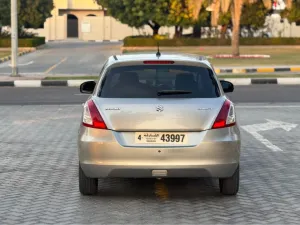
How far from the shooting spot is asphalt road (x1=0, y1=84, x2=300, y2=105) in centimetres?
2125

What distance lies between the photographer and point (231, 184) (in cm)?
891

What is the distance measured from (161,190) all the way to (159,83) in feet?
3.99

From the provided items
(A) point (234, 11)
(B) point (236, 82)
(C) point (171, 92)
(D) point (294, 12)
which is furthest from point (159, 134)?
(D) point (294, 12)

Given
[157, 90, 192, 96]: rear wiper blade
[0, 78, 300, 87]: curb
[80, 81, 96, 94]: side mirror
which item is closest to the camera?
[157, 90, 192, 96]: rear wiper blade

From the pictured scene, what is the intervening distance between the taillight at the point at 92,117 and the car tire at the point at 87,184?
568 mm

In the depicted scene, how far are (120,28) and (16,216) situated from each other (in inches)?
3362

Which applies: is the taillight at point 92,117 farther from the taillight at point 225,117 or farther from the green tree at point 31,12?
the green tree at point 31,12

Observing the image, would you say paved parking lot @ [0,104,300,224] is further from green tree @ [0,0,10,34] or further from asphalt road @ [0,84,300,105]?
green tree @ [0,0,10,34]

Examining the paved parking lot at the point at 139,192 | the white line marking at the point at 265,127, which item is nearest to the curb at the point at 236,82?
the white line marking at the point at 265,127

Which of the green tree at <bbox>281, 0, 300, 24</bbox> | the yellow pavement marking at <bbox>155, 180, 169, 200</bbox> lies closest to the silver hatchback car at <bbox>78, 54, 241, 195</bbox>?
the yellow pavement marking at <bbox>155, 180, 169, 200</bbox>

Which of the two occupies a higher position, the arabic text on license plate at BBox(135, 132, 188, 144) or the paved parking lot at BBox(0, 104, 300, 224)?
the arabic text on license plate at BBox(135, 132, 188, 144)

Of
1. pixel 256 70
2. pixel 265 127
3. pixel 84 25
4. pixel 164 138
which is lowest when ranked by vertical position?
pixel 84 25

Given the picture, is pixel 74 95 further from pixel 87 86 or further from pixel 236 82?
pixel 87 86

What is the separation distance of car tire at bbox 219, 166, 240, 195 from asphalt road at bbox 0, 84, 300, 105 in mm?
12036
